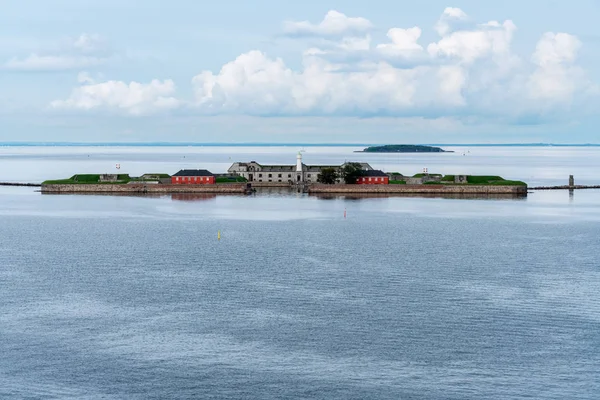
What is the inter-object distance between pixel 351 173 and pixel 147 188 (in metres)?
32.0

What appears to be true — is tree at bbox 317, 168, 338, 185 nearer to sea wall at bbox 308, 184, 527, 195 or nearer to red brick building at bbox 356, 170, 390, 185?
red brick building at bbox 356, 170, 390, 185

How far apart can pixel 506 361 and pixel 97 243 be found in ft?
137

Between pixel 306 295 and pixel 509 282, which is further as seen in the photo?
pixel 509 282

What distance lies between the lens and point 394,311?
41250mm

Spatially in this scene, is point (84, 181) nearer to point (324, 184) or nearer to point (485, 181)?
point (324, 184)

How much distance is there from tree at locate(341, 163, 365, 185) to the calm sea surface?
53997 mm

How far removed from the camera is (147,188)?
129875mm

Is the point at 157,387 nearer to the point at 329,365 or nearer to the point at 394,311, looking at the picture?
the point at 329,365

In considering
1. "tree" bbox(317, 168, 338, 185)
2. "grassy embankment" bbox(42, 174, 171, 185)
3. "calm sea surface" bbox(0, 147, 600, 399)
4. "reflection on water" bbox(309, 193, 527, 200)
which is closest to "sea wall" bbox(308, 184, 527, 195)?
"reflection on water" bbox(309, 193, 527, 200)

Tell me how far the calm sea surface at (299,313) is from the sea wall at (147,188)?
2018 inches

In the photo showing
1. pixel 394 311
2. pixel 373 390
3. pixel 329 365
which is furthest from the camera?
pixel 394 311

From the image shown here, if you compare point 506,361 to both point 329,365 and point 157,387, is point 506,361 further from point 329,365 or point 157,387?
point 157,387

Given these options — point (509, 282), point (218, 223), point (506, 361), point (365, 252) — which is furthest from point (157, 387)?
point (218, 223)

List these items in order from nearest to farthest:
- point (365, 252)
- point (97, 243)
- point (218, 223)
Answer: point (365, 252)
point (97, 243)
point (218, 223)
